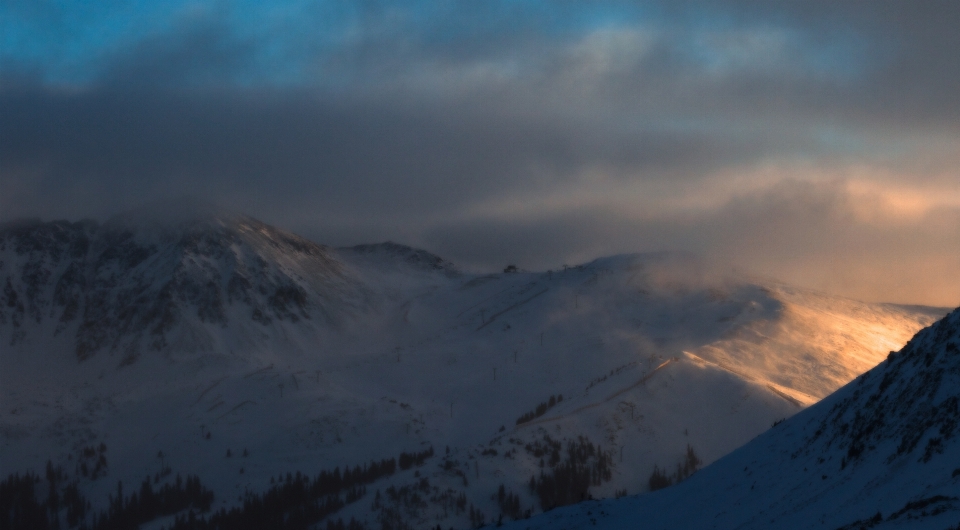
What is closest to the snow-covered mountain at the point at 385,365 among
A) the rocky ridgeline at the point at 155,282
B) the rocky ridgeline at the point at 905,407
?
the rocky ridgeline at the point at 155,282

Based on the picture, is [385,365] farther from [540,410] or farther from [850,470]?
[850,470]

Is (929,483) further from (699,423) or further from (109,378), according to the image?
(109,378)

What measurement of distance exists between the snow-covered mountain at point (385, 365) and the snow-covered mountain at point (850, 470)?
102 ft

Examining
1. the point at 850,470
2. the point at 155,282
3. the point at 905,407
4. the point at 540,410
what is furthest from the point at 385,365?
the point at 905,407

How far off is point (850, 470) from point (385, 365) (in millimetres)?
103103

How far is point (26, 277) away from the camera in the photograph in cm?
15600

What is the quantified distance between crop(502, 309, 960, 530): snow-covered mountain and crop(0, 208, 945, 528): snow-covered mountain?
3101cm

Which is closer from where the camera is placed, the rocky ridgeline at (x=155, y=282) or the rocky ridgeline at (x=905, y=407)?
the rocky ridgeline at (x=905, y=407)

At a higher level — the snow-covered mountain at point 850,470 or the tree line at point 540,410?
the snow-covered mountain at point 850,470

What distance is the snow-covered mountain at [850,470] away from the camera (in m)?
20.9

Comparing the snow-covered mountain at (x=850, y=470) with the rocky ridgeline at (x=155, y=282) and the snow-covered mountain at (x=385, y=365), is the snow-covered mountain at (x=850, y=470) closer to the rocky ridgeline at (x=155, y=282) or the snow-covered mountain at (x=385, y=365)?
the snow-covered mountain at (x=385, y=365)

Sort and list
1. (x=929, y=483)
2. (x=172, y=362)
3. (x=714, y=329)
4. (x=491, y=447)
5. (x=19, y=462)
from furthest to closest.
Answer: (x=172, y=362)
(x=714, y=329)
(x=19, y=462)
(x=491, y=447)
(x=929, y=483)

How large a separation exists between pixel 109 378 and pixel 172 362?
32.9 feet

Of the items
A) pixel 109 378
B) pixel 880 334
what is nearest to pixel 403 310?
pixel 109 378
